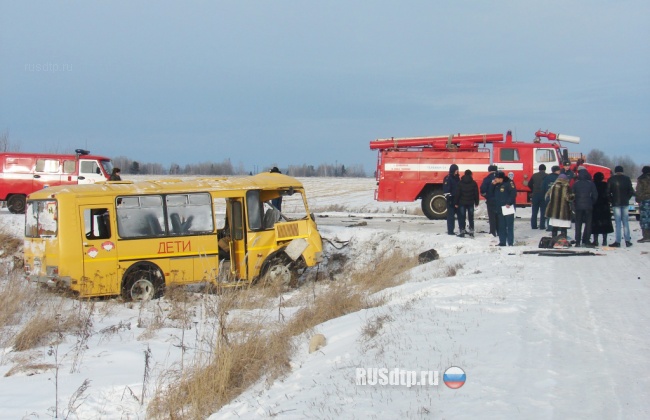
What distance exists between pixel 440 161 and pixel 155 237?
12223 millimetres

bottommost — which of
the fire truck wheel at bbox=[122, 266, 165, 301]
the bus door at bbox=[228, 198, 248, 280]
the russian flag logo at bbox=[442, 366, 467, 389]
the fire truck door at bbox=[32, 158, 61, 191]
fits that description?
the fire truck wheel at bbox=[122, 266, 165, 301]

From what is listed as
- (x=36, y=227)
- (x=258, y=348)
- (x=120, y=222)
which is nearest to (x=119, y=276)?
(x=120, y=222)

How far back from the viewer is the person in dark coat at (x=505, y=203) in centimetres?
1486

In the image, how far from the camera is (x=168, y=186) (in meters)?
14.2

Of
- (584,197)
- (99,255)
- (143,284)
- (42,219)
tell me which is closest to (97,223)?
(99,255)

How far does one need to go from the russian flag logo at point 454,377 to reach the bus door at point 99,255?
8972 mm

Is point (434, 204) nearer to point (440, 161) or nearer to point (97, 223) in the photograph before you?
point (440, 161)

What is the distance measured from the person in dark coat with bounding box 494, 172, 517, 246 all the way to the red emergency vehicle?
1583 centimetres

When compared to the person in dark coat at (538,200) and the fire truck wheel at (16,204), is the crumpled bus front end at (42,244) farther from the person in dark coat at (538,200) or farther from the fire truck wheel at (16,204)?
the person in dark coat at (538,200)

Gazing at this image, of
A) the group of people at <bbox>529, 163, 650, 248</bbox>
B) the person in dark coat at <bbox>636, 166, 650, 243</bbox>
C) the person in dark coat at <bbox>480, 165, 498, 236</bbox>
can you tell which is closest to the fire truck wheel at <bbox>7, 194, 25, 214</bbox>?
the person in dark coat at <bbox>480, 165, 498, 236</bbox>

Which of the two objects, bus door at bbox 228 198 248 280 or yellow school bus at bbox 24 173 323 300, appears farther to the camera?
bus door at bbox 228 198 248 280

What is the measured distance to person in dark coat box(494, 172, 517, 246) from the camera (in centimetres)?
1486

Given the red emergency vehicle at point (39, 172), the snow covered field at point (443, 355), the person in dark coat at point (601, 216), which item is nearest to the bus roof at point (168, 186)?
the snow covered field at point (443, 355)

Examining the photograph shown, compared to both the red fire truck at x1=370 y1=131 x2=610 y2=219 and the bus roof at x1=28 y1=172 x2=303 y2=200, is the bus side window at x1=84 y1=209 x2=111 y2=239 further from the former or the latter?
the red fire truck at x1=370 y1=131 x2=610 y2=219
